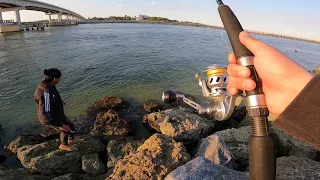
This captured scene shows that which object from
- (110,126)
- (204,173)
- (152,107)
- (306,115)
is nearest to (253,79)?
(306,115)

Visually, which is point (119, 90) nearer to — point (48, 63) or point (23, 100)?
point (23, 100)

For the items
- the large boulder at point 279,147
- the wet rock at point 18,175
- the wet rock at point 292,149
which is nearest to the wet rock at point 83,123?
the wet rock at point 18,175

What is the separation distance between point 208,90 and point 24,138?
7.31 metres

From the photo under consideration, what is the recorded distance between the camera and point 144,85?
14523 mm

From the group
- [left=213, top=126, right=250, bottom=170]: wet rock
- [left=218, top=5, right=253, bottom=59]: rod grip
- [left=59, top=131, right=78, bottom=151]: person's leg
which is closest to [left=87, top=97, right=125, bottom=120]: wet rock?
[left=59, top=131, right=78, bottom=151]: person's leg

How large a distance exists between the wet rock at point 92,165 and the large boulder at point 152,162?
1.56 m

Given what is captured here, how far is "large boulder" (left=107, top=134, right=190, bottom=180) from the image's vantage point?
4.66m

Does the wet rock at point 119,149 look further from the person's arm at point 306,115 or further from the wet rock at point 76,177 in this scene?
the person's arm at point 306,115

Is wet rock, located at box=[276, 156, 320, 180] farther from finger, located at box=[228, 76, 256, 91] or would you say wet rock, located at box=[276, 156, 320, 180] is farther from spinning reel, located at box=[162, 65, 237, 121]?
finger, located at box=[228, 76, 256, 91]

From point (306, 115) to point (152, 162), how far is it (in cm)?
386

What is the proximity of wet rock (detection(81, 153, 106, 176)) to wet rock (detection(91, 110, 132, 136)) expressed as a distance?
1.80 metres

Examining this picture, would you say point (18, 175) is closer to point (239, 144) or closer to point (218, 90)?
point (239, 144)

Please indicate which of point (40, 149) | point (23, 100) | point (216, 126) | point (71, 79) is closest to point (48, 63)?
point (71, 79)

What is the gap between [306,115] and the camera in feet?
4.24
